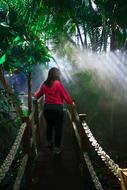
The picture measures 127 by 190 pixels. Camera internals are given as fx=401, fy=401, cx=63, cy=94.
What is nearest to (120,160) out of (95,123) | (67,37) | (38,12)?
(95,123)

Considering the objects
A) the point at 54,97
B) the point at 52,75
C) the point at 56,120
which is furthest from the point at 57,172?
the point at 52,75

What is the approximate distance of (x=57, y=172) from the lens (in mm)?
6988

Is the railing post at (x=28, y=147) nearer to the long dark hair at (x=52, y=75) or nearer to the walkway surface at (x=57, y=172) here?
the walkway surface at (x=57, y=172)

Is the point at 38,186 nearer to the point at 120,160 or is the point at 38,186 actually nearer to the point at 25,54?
the point at 25,54

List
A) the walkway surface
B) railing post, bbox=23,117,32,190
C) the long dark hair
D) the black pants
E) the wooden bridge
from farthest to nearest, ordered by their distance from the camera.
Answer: the black pants → the long dark hair → the walkway surface → railing post, bbox=23,117,32,190 → the wooden bridge

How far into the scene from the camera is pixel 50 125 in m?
7.86

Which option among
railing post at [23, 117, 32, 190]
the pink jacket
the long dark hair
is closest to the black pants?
the pink jacket

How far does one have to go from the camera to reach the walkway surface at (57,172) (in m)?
6.40

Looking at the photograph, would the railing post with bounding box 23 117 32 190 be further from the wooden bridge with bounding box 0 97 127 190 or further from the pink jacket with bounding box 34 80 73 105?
the pink jacket with bounding box 34 80 73 105

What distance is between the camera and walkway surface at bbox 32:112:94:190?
21.0 ft

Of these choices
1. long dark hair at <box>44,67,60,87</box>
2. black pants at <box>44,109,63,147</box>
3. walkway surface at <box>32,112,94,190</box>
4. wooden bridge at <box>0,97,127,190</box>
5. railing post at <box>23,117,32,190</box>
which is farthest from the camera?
black pants at <box>44,109,63,147</box>

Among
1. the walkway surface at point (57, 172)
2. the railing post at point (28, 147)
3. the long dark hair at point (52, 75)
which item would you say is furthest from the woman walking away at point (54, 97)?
the railing post at point (28, 147)

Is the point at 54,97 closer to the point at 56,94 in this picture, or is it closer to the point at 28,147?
the point at 56,94

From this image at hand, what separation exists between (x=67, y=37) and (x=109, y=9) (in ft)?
27.9
